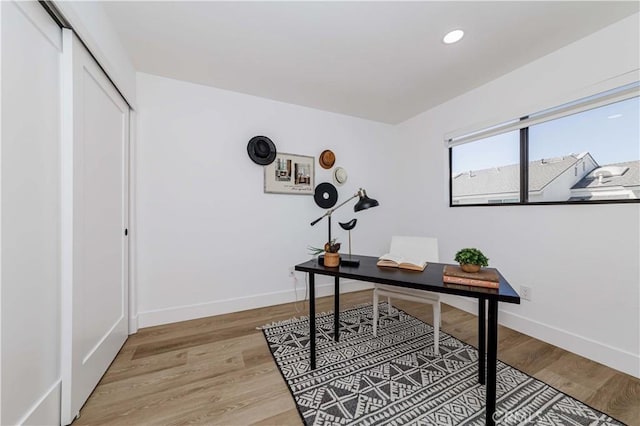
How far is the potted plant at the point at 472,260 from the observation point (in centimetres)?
130

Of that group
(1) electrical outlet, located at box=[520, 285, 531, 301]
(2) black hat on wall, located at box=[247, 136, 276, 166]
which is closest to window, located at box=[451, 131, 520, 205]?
(1) electrical outlet, located at box=[520, 285, 531, 301]

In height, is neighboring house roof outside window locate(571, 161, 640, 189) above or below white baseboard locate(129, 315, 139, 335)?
above

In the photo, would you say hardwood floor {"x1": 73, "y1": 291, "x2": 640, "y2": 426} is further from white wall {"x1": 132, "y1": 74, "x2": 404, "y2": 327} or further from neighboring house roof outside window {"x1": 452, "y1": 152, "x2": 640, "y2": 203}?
neighboring house roof outside window {"x1": 452, "y1": 152, "x2": 640, "y2": 203}

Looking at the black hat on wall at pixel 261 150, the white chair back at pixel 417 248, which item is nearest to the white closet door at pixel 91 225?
the black hat on wall at pixel 261 150

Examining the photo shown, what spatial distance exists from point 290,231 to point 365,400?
1.85m

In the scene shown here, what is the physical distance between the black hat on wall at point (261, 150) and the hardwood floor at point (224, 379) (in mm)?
1727

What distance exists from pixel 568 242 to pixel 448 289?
149 centimetres

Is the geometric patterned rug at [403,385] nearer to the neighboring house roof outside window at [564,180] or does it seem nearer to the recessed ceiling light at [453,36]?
the neighboring house roof outside window at [564,180]

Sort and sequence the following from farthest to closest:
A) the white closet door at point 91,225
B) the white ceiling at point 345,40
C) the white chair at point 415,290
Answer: the white chair at point 415,290 < the white ceiling at point 345,40 < the white closet door at point 91,225

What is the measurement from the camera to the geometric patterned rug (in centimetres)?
122

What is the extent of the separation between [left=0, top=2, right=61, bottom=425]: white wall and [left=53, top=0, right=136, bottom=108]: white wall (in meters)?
0.10

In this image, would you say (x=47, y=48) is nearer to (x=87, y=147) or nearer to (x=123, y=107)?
(x=87, y=147)

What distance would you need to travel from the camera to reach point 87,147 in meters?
1.38

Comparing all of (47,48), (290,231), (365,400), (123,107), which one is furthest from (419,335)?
(123,107)
